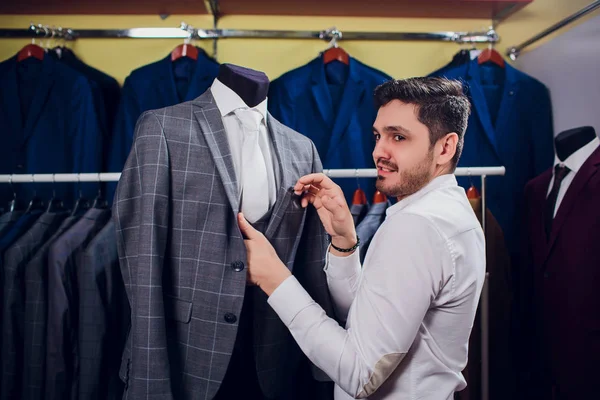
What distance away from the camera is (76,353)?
1.43 metres

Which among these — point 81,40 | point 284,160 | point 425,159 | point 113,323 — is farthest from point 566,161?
point 81,40

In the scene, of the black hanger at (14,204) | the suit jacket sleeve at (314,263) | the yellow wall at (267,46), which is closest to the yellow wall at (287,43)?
the yellow wall at (267,46)

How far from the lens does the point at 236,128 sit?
4.07ft

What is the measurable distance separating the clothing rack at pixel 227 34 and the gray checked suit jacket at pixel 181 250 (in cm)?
115

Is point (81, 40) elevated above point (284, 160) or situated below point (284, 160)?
above

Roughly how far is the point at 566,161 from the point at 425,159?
1.16 m

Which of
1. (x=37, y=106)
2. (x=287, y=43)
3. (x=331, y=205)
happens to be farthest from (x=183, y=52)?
(x=331, y=205)

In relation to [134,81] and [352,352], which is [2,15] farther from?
[352,352]

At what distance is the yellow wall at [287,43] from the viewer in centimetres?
230

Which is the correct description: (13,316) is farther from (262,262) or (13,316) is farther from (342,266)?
(342,266)

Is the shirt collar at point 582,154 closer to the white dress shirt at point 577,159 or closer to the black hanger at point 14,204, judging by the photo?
the white dress shirt at point 577,159

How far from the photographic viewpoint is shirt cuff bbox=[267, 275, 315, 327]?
102 centimetres

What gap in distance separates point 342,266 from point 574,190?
111cm

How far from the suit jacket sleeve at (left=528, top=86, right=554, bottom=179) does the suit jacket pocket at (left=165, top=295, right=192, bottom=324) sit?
5.78ft
